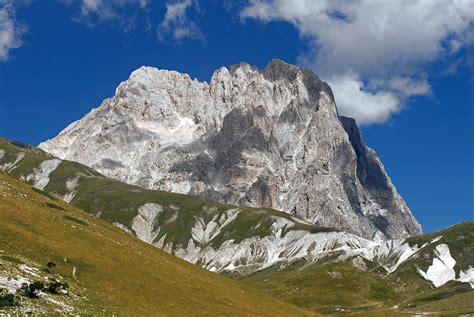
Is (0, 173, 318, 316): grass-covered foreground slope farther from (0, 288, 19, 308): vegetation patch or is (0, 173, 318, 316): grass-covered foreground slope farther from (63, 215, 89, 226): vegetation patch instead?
(63, 215, 89, 226): vegetation patch

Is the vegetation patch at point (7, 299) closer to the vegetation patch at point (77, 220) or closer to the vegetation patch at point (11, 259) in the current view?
the vegetation patch at point (11, 259)

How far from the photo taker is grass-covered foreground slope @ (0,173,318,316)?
158 ft

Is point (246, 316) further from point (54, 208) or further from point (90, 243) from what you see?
point (54, 208)

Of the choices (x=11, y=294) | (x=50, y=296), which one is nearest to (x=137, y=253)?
(x=50, y=296)

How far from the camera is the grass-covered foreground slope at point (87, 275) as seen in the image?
48.1 meters

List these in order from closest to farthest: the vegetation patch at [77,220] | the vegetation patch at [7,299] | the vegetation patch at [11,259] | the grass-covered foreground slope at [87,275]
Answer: the vegetation patch at [7,299] < the grass-covered foreground slope at [87,275] < the vegetation patch at [11,259] < the vegetation patch at [77,220]

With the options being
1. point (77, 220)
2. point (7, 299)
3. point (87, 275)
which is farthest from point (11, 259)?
point (77, 220)

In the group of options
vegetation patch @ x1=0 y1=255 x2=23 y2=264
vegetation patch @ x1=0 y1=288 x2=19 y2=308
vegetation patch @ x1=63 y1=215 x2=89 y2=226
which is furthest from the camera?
vegetation patch @ x1=63 y1=215 x2=89 y2=226

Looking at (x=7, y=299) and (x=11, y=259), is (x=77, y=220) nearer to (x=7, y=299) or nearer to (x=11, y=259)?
(x=11, y=259)

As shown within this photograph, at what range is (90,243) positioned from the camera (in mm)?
72875

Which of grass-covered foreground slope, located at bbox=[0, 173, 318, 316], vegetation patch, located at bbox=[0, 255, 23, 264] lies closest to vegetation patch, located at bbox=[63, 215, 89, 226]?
grass-covered foreground slope, located at bbox=[0, 173, 318, 316]

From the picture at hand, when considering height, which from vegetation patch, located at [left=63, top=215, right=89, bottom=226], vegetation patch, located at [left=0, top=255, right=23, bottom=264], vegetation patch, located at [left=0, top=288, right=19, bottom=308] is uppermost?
vegetation patch, located at [left=63, top=215, right=89, bottom=226]

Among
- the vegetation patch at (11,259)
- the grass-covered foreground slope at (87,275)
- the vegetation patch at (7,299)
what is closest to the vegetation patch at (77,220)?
the grass-covered foreground slope at (87,275)

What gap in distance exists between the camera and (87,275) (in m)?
60.5
